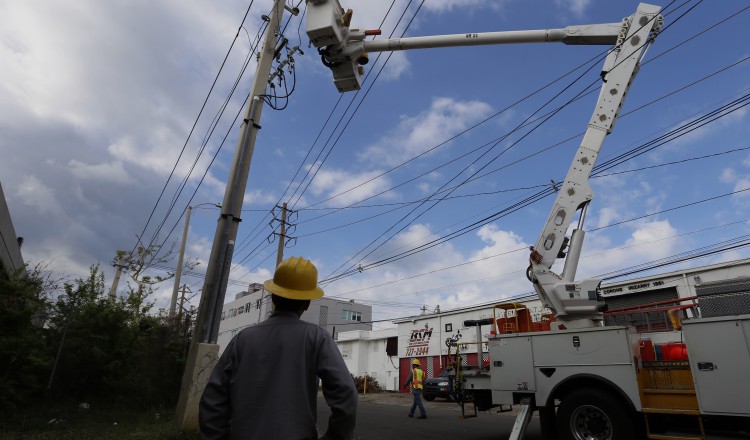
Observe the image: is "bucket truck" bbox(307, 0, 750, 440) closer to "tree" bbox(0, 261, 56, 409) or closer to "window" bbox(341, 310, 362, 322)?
"tree" bbox(0, 261, 56, 409)

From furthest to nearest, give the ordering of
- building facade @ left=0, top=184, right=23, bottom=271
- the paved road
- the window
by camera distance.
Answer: the window < building facade @ left=0, top=184, right=23, bottom=271 < the paved road

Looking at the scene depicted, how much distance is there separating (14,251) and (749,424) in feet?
60.3

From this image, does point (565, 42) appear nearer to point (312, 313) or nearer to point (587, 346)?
point (587, 346)

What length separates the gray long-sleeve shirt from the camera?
2324 millimetres

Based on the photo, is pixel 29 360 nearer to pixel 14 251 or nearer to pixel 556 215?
pixel 14 251

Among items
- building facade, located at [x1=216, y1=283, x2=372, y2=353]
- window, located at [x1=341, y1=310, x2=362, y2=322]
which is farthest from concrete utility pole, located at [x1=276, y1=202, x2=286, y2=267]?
window, located at [x1=341, y1=310, x2=362, y2=322]

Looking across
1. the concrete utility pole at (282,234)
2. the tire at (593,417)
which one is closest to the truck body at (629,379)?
the tire at (593,417)

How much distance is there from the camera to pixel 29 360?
939cm

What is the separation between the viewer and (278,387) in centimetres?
237

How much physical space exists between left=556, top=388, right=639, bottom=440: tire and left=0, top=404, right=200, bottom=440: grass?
5.55 m

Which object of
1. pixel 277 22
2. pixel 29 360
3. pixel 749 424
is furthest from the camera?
pixel 277 22

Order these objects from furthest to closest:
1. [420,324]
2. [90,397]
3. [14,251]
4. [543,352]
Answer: [420,324], [14,251], [90,397], [543,352]

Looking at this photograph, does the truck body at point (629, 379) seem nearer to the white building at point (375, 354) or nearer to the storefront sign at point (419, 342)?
the storefront sign at point (419, 342)

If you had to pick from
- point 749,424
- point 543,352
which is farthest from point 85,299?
point 749,424
